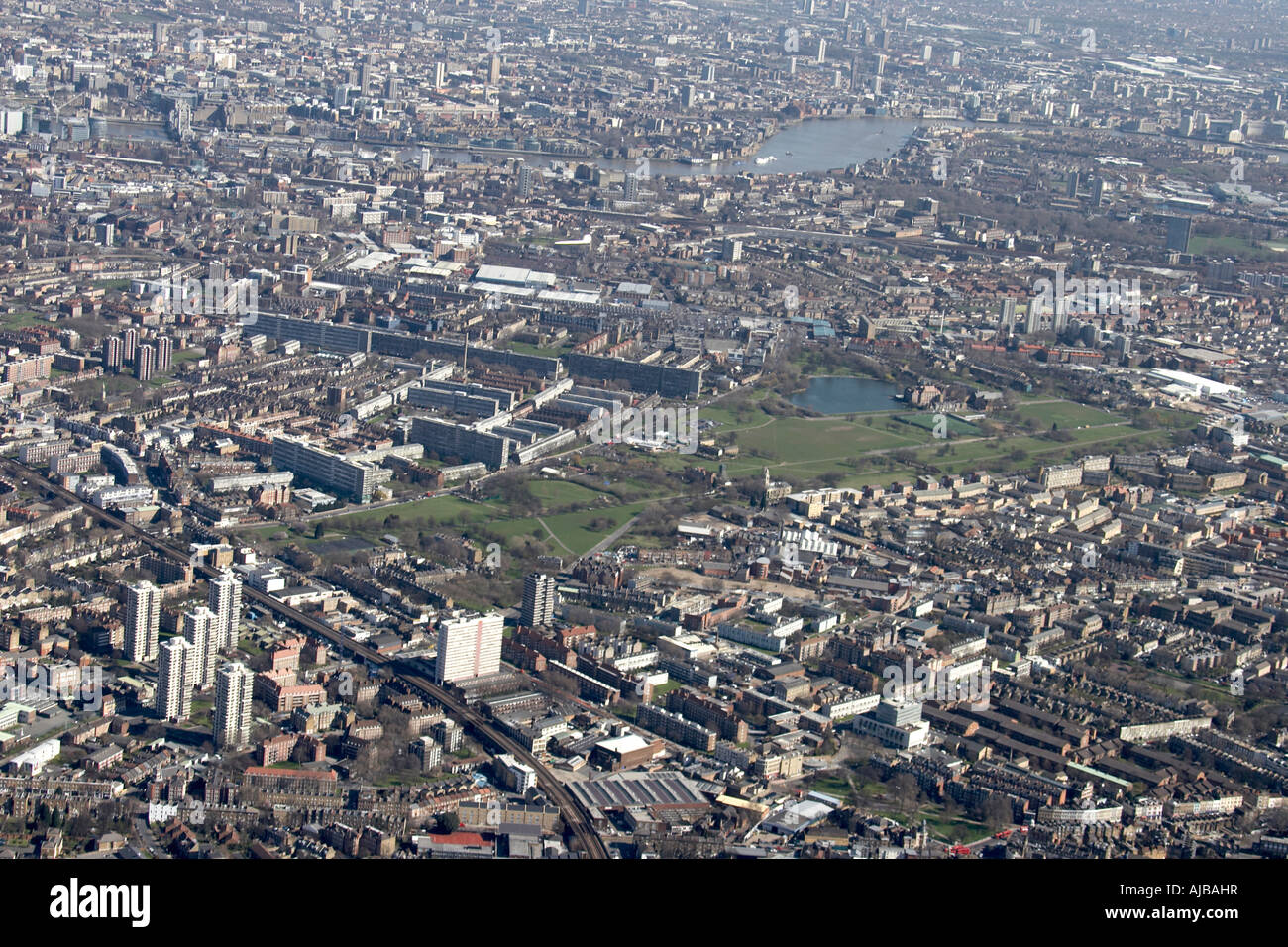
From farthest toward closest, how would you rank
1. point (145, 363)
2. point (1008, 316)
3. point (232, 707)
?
point (1008, 316)
point (145, 363)
point (232, 707)

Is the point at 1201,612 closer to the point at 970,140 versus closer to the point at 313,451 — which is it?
the point at 313,451

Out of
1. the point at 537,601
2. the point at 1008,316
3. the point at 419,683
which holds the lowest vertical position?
the point at 419,683

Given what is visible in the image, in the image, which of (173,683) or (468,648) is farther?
(468,648)

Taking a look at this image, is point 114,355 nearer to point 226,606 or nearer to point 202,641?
point 226,606

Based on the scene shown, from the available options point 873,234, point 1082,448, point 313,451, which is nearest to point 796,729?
point 313,451

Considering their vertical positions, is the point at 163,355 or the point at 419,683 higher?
the point at 163,355

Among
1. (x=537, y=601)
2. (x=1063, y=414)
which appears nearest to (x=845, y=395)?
(x=1063, y=414)
